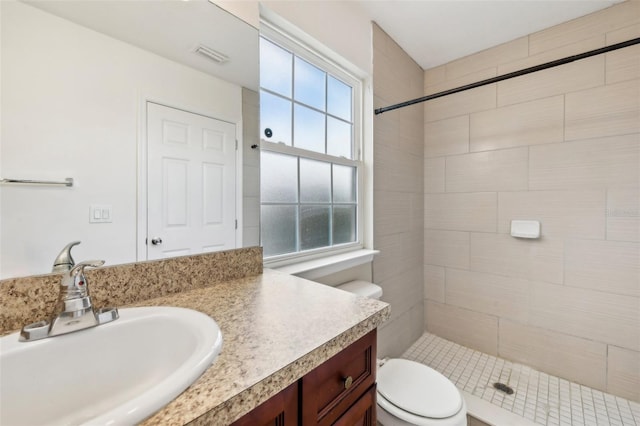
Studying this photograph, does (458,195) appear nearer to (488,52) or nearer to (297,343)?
(488,52)

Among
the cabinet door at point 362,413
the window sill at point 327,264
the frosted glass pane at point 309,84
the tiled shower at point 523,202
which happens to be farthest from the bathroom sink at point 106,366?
the tiled shower at point 523,202

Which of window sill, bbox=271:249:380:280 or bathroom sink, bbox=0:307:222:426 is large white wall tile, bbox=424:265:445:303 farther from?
bathroom sink, bbox=0:307:222:426

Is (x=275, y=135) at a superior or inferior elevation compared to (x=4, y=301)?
superior

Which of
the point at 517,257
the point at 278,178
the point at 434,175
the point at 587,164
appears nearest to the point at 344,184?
the point at 278,178

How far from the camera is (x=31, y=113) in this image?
645 millimetres

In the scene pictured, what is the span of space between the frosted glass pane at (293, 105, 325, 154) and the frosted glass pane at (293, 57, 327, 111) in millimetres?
53

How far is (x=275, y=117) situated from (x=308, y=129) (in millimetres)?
243

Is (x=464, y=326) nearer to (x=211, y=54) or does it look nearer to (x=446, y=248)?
(x=446, y=248)

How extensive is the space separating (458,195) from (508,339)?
3.64 ft

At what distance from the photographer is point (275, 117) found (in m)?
1.37

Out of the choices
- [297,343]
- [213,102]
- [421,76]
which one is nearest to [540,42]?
[421,76]

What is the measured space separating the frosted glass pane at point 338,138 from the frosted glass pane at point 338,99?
0.06 meters

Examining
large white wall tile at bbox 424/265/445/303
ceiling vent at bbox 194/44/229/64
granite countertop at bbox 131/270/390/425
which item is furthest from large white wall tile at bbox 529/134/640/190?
ceiling vent at bbox 194/44/229/64

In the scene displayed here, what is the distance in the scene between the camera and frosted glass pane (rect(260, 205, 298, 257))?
133cm
